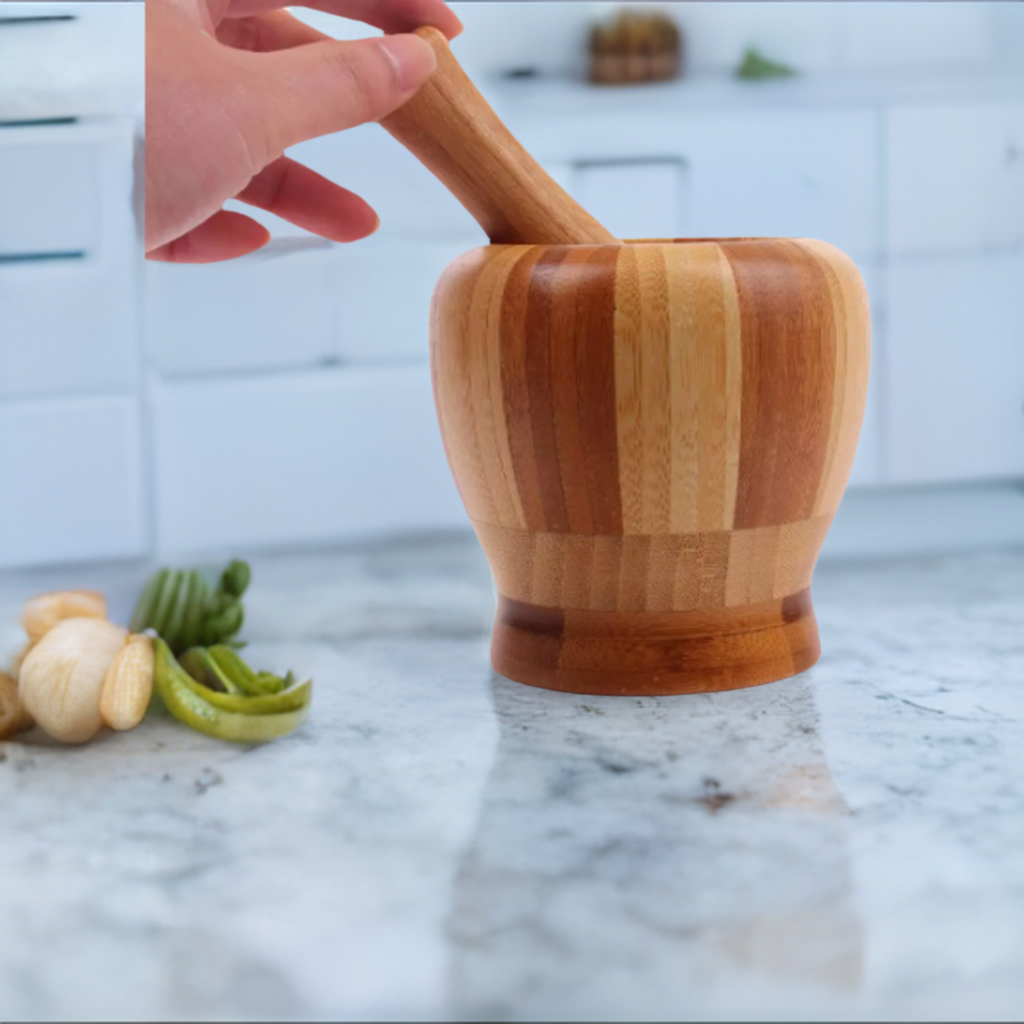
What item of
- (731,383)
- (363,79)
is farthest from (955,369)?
(363,79)

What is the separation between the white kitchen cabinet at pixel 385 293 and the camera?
1134 mm

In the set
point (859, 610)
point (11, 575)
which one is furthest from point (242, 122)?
point (859, 610)

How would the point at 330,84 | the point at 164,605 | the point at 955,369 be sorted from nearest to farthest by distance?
the point at 330,84 < the point at 164,605 < the point at 955,369

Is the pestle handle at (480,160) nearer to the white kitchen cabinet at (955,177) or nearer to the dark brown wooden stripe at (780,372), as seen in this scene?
the dark brown wooden stripe at (780,372)

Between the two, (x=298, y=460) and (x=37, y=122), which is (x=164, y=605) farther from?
(x=298, y=460)

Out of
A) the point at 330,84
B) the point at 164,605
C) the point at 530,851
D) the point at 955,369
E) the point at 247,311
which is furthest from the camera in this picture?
the point at 955,369

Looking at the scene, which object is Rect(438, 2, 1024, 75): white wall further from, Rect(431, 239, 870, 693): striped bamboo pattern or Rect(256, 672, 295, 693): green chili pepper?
Rect(256, 672, 295, 693): green chili pepper

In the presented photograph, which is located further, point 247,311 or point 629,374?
point 247,311

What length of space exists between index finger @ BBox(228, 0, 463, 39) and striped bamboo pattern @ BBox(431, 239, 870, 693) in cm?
16

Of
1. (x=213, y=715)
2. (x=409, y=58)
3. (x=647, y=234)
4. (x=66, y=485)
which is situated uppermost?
(x=409, y=58)

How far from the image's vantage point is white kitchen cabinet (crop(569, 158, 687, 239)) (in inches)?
44.8

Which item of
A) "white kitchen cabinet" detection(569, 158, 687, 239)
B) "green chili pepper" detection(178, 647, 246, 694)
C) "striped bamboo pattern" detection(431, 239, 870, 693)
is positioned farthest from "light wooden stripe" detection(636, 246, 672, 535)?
"white kitchen cabinet" detection(569, 158, 687, 239)

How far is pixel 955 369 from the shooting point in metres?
1.24

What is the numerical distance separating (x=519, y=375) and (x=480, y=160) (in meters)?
0.14
